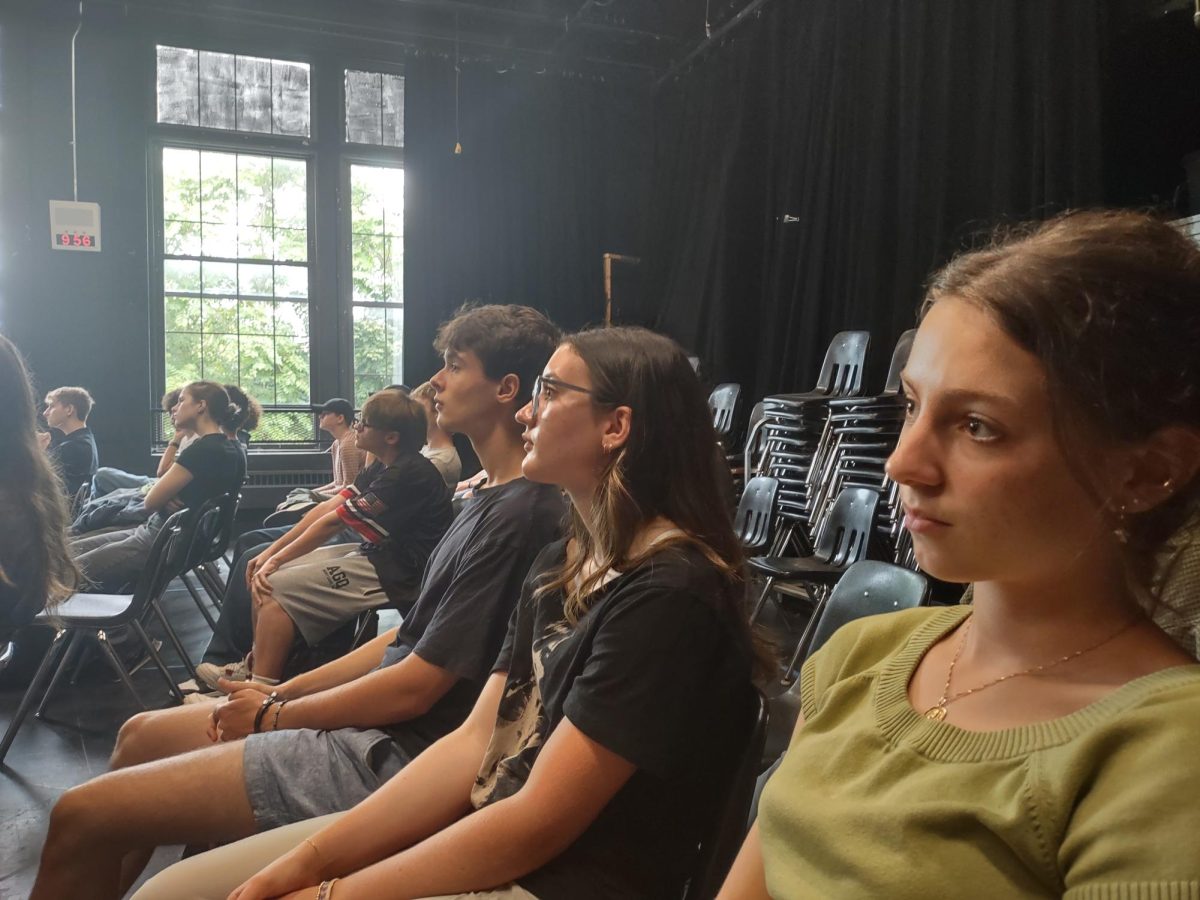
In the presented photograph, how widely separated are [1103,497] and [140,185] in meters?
7.36

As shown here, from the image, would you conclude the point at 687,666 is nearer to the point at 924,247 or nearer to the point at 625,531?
the point at 625,531

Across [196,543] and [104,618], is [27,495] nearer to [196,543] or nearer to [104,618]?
[104,618]

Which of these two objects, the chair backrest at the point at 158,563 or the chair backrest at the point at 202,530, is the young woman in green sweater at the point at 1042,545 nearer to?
the chair backrest at the point at 158,563

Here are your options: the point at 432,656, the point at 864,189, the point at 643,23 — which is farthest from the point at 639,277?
the point at 432,656

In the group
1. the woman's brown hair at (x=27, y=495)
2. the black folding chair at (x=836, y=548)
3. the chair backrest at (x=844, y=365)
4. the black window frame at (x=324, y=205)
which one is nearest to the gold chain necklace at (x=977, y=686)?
the woman's brown hair at (x=27, y=495)

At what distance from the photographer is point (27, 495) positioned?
2316mm

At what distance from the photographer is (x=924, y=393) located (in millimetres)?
744

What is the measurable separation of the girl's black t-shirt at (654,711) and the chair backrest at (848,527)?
91.4 inches

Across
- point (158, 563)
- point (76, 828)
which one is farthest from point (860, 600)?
point (158, 563)

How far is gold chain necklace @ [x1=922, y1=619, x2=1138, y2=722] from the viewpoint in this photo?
727mm

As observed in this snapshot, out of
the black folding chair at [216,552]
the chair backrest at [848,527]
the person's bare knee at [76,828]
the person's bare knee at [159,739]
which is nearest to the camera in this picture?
the person's bare knee at [76,828]

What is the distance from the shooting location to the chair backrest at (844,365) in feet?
14.6

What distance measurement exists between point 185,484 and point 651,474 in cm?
341

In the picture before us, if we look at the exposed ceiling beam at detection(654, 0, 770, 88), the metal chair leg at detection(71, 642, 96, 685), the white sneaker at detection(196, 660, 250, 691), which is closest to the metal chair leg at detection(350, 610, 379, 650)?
the white sneaker at detection(196, 660, 250, 691)
